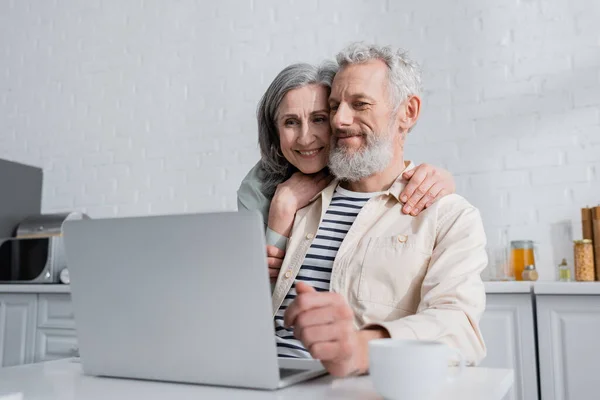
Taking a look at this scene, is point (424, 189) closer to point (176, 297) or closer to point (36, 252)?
point (176, 297)

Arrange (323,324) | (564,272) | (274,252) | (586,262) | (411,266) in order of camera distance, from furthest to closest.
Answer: (564,272)
(586,262)
(274,252)
(411,266)
(323,324)

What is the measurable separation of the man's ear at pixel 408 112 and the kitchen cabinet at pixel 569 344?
74 centimetres

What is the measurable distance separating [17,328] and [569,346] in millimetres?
2325

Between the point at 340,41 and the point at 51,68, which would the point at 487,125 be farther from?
the point at 51,68

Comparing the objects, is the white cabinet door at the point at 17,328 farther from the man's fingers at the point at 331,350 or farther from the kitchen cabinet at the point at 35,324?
the man's fingers at the point at 331,350

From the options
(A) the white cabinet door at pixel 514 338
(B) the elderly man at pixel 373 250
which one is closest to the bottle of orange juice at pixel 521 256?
(A) the white cabinet door at pixel 514 338

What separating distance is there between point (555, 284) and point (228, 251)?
145 cm

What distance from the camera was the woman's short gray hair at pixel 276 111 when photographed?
1634mm

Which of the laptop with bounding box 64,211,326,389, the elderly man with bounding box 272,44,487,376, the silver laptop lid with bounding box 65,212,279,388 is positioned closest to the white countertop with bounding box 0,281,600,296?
the elderly man with bounding box 272,44,487,376

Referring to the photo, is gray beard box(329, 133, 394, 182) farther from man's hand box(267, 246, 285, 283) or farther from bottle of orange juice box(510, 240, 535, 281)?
bottle of orange juice box(510, 240, 535, 281)

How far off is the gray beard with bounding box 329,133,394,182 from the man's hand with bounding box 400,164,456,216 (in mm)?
95

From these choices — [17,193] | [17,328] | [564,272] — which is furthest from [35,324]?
[564,272]

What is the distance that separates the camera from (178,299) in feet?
2.58

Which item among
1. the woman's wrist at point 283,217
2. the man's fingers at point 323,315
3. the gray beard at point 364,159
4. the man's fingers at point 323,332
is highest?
the gray beard at point 364,159
